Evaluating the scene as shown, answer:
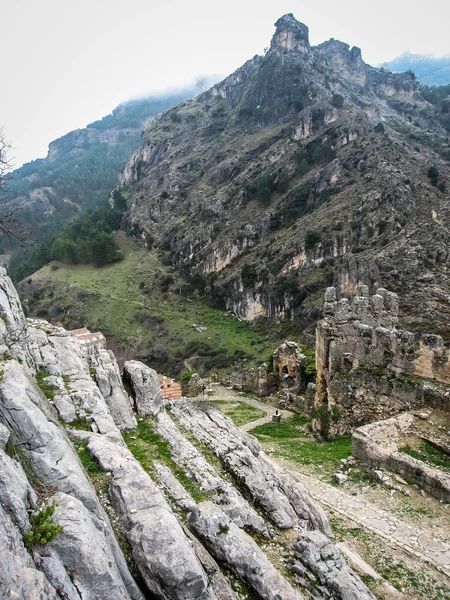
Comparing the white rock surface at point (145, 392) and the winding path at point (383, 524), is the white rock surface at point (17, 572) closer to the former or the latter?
the white rock surface at point (145, 392)

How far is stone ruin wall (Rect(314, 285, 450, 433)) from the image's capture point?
16656 mm

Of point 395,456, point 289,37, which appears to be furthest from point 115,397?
point 289,37

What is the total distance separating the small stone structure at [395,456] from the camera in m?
12.1

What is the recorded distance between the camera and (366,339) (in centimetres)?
1930

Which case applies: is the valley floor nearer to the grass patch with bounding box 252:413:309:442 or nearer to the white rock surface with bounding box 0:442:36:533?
the grass patch with bounding box 252:413:309:442

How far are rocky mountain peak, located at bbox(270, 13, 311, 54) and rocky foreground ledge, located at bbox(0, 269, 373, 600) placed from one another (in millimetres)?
176906

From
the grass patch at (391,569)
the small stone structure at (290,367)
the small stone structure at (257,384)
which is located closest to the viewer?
the grass patch at (391,569)

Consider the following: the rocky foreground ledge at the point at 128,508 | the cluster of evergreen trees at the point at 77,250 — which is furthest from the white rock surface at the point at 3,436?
the cluster of evergreen trees at the point at 77,250

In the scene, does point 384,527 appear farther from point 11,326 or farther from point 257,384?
point 257,384

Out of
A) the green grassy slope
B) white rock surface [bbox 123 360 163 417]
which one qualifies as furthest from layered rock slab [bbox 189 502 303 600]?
the green grassy slope

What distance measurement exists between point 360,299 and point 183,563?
16.9m

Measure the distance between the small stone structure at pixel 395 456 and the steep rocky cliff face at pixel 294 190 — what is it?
32273 millimetres

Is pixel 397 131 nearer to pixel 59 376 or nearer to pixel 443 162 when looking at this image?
pixel 443 162

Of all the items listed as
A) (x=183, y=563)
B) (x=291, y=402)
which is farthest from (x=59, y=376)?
(x=291, y=402)
